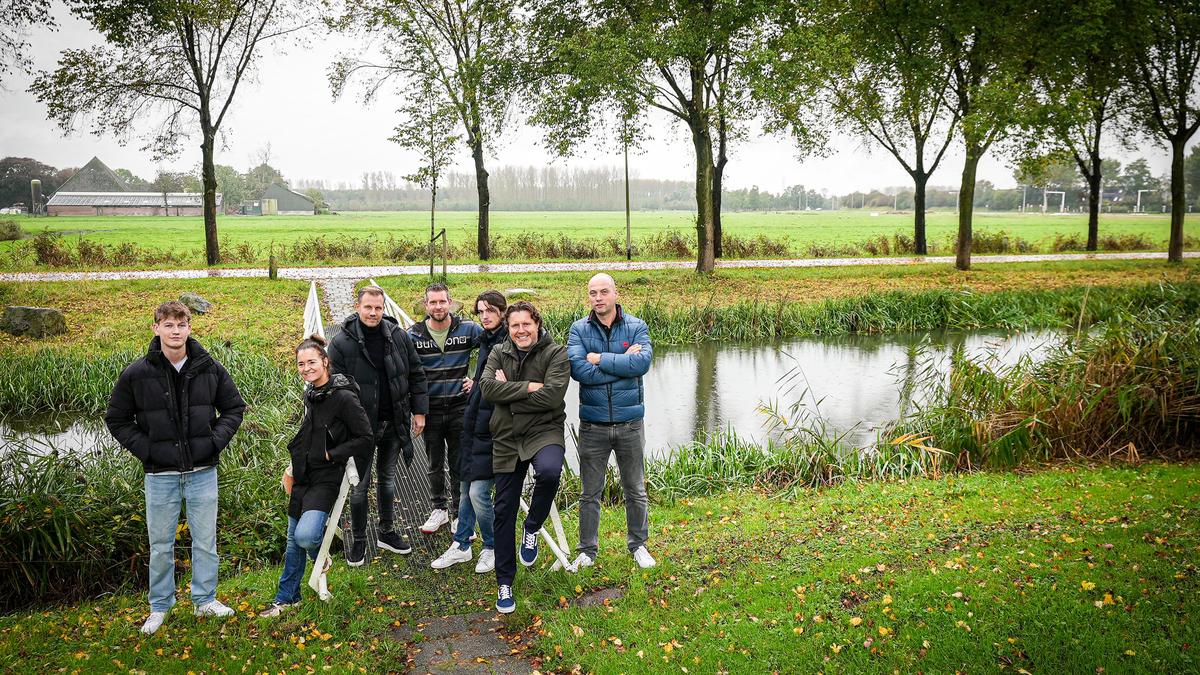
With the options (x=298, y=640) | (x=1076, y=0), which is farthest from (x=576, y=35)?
(x=298, y=640)

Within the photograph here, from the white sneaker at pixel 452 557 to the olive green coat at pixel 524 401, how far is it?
111cm

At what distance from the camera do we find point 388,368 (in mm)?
6199

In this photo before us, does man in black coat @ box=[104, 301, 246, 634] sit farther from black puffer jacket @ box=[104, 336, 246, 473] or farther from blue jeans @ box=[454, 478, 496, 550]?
blue jeans @ box=[454, 478, 496, 550]

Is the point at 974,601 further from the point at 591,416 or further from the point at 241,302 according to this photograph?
the point at 241,302

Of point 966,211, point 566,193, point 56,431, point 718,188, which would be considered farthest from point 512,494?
point 566,193

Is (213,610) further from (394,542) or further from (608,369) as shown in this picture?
(608,369)

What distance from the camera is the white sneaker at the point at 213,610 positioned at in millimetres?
5223

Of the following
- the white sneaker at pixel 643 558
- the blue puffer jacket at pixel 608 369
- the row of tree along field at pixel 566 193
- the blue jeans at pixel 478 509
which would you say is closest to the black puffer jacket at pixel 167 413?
the blue jeans at pixel 478 509

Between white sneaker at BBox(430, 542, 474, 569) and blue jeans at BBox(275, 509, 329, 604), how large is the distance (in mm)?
1006

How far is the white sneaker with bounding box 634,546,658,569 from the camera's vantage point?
19.3 feet

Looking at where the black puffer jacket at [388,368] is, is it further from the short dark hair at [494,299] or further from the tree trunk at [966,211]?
the tree trunk at [966,211]

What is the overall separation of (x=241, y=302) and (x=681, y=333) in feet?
35.6

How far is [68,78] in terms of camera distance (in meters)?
25.8

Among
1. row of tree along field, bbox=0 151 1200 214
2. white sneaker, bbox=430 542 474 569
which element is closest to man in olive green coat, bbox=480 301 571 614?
white sneaker, bbox=430 542 474 569
